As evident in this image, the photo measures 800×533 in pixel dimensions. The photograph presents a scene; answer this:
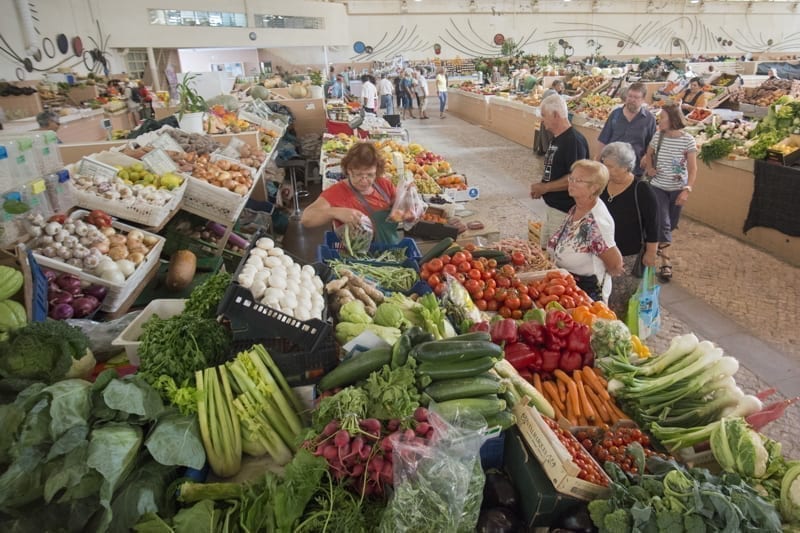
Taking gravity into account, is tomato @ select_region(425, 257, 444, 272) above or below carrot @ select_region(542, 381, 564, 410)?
above

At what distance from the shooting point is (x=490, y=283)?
315 centimetres

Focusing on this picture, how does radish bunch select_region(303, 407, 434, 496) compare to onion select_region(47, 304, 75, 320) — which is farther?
onion select_region(47, 304, 75, 320)

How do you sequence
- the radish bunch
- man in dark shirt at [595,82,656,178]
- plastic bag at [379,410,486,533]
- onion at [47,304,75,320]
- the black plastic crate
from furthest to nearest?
man in dark shirt at [595,82,656,178] < onion at [47,304,75,320] < the black plastic crate < the radish bunch < plastic bag at [379,410,486,533]

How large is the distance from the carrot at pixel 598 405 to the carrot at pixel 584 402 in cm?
3

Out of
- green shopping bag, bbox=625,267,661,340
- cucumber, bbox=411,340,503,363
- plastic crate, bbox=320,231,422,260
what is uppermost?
cucumber, bbox=411,340,503,363

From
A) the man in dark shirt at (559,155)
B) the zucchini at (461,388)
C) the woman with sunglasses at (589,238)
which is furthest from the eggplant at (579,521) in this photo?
Result: the man in dark shirt at (559,155)

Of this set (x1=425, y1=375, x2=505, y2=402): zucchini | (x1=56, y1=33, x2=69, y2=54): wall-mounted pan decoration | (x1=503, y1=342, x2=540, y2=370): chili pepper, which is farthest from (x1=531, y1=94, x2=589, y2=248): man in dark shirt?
(x1=56, y1=33, x2=69, y2=54): wall-mounted pan decoration

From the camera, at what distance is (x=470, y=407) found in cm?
175

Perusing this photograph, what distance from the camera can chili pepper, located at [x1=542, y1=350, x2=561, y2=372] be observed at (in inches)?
97.5

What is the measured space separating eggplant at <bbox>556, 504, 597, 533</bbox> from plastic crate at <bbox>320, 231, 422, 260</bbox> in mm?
2207

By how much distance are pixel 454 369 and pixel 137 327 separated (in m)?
1.69

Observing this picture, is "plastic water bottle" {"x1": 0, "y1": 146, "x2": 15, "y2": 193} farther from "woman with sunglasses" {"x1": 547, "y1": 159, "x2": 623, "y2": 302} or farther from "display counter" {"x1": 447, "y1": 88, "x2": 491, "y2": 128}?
"display counter" {"x1": 447, "y1": 88, "x2": 491, "y2": 128}

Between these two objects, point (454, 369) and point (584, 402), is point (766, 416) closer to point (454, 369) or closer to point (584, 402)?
point (584, 402)

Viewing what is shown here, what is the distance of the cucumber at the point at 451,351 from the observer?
1884mm
